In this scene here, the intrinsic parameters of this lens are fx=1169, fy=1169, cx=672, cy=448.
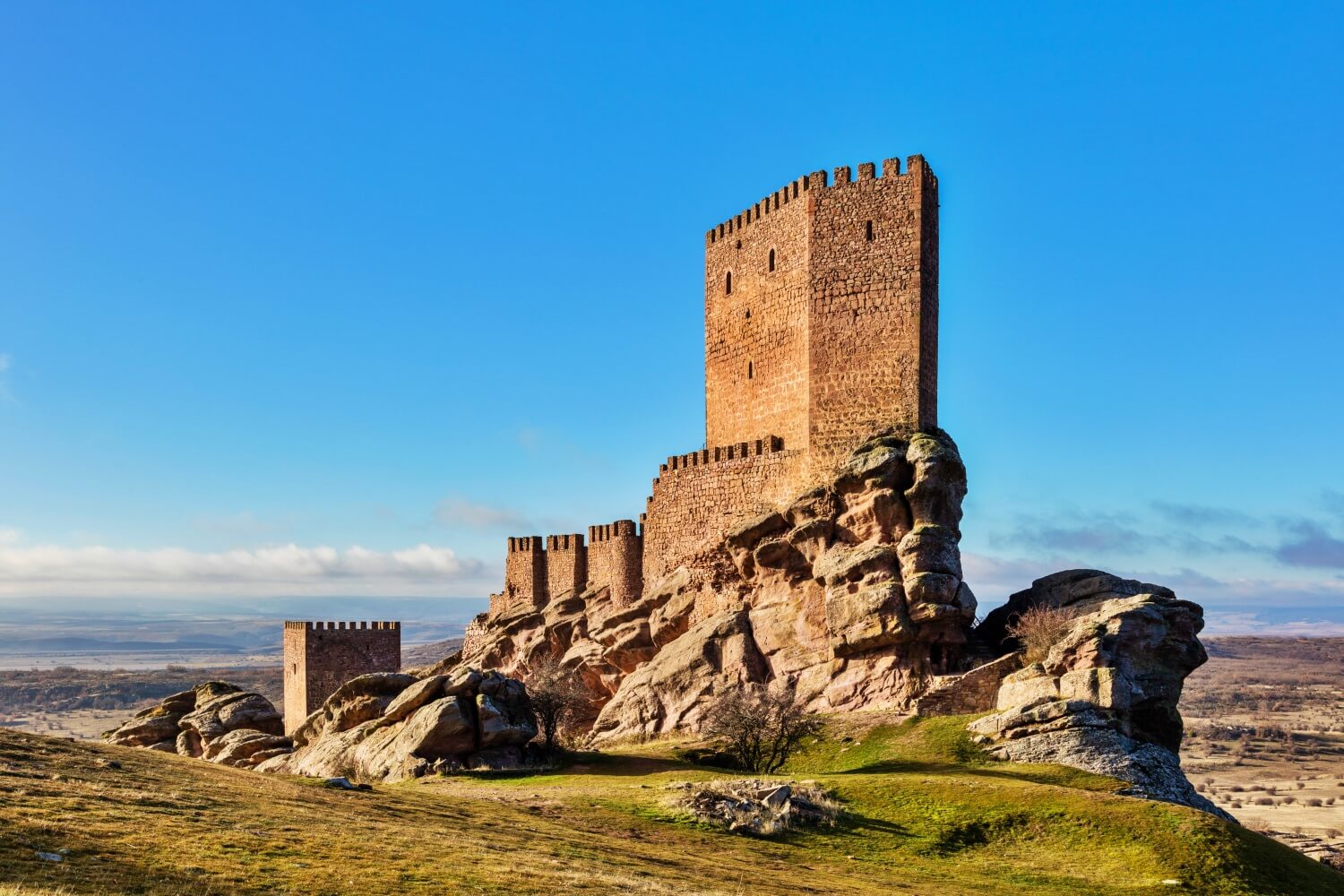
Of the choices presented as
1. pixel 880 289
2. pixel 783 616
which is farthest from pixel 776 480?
pixel 880 289

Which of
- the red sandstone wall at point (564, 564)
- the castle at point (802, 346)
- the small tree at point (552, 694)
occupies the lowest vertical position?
the small tree at point (552, 694)

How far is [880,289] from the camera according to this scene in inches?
1853

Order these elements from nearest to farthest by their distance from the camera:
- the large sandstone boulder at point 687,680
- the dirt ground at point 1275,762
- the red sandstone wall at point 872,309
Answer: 1. the large sandstone boulder at point 687,680
2. the red sandstone wall at point 872,309
3. the dirt ground at point 1275,762

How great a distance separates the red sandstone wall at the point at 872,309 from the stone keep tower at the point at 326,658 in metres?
31.7

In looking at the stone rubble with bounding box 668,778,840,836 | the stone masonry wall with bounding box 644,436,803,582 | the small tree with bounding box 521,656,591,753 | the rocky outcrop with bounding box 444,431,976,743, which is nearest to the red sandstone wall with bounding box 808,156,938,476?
the rocky outcrop with bounding box 444,431,976,743

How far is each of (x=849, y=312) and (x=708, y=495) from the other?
10.2 m

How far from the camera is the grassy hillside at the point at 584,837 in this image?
18500mm

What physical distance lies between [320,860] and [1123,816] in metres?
19.8

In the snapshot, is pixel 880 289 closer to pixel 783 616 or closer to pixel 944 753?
pixel 783 616

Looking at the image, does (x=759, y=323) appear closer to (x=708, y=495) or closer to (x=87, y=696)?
(x=708, y=495)

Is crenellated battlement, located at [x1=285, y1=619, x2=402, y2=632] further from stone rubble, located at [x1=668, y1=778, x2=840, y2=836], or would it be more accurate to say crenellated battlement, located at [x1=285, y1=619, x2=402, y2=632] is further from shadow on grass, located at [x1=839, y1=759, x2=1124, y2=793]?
stone rubble, located at [x1=668, y1=778, x2=840, y2=836]

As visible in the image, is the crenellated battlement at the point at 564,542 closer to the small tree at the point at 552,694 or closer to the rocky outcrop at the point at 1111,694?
the small tree at the point at 552,694

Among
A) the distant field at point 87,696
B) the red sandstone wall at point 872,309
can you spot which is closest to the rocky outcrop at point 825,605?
the red sandstone wall at point 872,309

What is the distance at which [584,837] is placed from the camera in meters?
25.7
